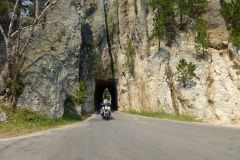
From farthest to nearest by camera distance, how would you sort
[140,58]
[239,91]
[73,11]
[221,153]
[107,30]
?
[107,30]
[140,58]
[73,11]
[239,91]
[221,153]

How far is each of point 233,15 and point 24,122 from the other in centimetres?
1978

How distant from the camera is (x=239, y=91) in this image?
83.2ft

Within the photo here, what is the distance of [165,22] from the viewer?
3191cm

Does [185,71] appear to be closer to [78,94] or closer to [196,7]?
[196,7]

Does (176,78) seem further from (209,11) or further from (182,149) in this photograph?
(182,149)

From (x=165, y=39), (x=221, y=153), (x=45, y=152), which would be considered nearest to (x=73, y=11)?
(x=165, y=39)

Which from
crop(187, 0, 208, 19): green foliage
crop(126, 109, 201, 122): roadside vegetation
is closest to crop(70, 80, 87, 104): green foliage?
crop(126, 109, 201, 122): roadside vegetation

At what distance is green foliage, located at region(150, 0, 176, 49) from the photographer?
104 ft

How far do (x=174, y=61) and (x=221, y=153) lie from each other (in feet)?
69.7

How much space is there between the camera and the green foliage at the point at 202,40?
2916 cm

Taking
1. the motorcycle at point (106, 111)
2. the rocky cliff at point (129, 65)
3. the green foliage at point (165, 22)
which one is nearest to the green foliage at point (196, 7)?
the rocky cliff at point (129, 65)

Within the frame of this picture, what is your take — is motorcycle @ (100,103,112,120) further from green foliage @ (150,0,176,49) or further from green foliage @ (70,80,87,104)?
green foliage @ (150,0,176,49)

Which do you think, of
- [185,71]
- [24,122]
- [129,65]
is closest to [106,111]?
[24,122]

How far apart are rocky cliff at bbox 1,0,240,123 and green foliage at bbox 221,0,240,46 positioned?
633mm
